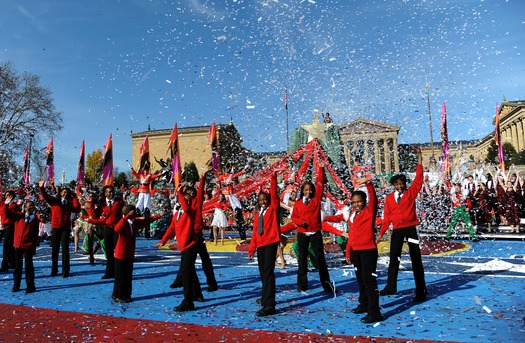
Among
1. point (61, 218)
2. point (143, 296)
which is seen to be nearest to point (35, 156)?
point (61, 218)

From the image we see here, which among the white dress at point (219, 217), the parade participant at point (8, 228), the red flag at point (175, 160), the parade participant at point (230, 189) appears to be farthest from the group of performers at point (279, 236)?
the red flag at point (175, 160)

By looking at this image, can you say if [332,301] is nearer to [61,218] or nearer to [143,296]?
[143,296]

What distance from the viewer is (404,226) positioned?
6.11 metres

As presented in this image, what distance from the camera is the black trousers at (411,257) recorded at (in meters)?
5.92

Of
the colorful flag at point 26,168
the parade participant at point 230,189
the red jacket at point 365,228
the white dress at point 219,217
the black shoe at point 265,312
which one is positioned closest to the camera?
the red jacket at point 365,228

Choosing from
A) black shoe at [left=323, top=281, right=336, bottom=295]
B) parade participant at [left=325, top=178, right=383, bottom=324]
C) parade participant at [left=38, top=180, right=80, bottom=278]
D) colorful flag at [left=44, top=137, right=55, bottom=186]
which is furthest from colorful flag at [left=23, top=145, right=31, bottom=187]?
parade participant at [left=325, top=178, right=383, bottom=324]

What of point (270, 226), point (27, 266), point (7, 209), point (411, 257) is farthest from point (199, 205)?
point (7, 209)

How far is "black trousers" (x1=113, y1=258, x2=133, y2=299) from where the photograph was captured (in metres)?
6.54

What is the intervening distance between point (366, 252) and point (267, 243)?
1.37m

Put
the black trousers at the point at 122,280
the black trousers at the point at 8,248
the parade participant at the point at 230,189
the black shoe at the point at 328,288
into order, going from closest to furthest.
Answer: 1. the black trousers at the point at 122,280
2. the black shoe at the point at 328,288
3. the black trousers at the point at 8,248
4. the parade participant at the point at 230,189

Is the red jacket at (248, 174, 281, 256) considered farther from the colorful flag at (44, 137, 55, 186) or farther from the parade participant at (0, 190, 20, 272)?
the colorful flag at (44, 137, 55, 186)

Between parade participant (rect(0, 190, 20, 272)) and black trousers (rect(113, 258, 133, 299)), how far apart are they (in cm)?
403

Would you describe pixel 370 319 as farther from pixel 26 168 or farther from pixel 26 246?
pixel 26 168

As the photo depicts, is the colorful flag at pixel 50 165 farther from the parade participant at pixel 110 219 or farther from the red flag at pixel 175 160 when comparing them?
the parade participant at pixel 110 219
